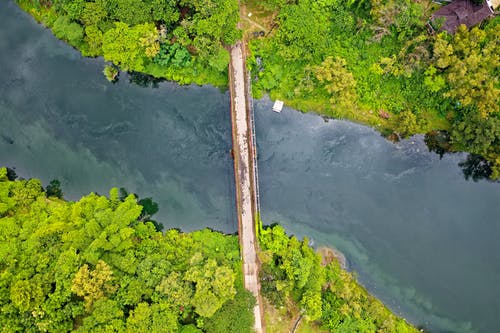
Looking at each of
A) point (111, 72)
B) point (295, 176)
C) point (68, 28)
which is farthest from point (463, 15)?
point (68, 28)

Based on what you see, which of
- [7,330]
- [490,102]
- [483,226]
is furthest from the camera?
[483,226]

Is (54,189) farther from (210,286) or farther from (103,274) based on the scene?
(210,286)

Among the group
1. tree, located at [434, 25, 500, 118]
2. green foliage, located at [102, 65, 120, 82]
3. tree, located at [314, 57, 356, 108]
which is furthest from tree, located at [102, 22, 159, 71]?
tree, located at [434, 25, 500, 118]

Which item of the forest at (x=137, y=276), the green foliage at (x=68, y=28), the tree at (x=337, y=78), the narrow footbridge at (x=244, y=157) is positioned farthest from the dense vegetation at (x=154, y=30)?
the forest at (x=137, y=276)

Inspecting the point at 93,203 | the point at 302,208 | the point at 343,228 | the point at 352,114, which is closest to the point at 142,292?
the point at 93,203

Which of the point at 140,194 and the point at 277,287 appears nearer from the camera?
the point at 277,287

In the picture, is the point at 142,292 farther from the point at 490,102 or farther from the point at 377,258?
the point at 490,102

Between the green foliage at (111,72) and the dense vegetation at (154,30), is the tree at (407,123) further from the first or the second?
the green foliage at (111,72)
